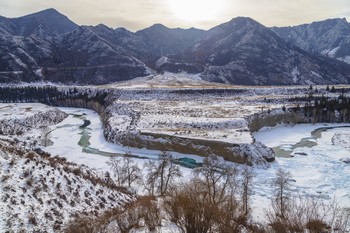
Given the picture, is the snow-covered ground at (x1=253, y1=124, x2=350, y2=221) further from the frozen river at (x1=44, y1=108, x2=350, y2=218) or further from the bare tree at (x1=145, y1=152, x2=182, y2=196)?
the bare tree at (x1=145, y1=152, x2=182, y2=196)

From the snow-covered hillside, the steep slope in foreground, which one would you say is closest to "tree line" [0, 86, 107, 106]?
the snow-covered hillside

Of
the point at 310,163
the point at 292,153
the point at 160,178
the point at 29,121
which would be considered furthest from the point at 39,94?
the point at 310,163

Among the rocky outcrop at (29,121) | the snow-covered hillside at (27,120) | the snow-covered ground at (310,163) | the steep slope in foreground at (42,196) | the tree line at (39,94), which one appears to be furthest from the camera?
the tree line at (39,94)

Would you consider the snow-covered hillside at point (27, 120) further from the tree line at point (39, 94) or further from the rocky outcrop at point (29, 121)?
the tree line at point (39, 94)

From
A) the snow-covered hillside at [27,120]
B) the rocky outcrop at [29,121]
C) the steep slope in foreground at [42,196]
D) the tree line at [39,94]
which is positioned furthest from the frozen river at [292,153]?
the tree line at [39,94]

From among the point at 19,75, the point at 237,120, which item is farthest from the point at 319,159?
the point at 19,75

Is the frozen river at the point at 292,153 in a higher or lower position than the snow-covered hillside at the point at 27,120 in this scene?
lower

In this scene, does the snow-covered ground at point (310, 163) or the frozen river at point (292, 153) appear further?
the frozen river at point (292, 153)

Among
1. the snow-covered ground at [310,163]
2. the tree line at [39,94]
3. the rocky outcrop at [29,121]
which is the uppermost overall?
the tree line at [39,94]
